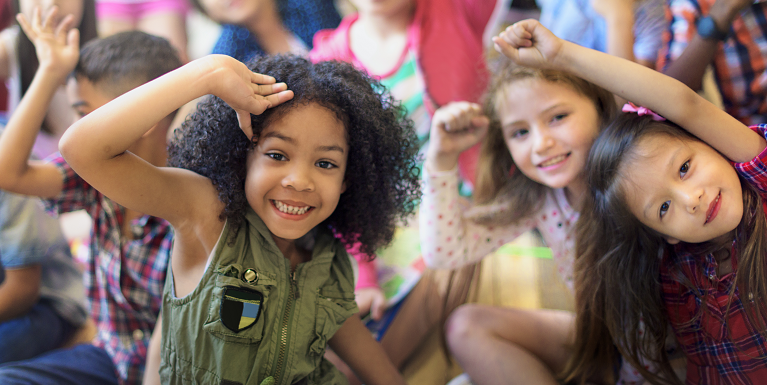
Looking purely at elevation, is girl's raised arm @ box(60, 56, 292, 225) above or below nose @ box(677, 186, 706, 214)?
above

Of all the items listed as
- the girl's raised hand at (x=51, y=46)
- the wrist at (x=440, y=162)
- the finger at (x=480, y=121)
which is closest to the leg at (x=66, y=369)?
the girl's raised hand at (x=51, y=46)

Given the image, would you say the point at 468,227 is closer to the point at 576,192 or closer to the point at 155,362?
the point at 576,192

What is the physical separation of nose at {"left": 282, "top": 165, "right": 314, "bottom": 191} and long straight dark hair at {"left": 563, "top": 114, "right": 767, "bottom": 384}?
476mm

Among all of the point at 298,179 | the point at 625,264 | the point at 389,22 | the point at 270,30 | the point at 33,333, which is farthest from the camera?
the point at 270,30

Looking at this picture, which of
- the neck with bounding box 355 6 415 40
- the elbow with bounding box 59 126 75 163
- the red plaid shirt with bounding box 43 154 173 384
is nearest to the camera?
the elbow with bounding box 59 126 75 163

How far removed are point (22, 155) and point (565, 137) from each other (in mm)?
975

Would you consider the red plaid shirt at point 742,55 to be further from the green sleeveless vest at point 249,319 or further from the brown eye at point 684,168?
the green sleeveless vest at point 249,319

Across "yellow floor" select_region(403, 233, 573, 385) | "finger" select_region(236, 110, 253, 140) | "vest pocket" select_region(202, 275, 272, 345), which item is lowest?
"yellow floor" select_region(403, 233, 573, 385)

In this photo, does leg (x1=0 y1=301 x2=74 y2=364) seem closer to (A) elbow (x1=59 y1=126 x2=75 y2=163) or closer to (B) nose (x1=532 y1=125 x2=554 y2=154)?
(A) elbow (x1=59 y1=126 x2=75 y2=163)

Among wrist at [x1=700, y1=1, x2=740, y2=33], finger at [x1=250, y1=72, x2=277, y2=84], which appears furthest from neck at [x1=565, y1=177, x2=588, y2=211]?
finger at [x1=250, y1=72, x2=277, y2=84]

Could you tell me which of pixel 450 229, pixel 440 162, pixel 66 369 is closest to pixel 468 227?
pixel 450 229

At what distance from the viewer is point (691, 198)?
0.65m

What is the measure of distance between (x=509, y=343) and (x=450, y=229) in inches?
10.1

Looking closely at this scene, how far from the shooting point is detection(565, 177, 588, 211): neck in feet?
2.94
